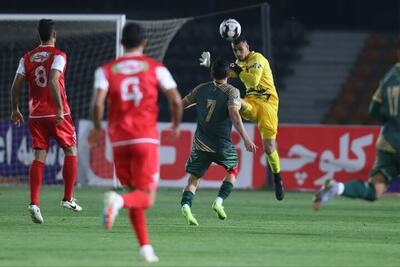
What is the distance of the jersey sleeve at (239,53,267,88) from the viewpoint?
15.0 meters

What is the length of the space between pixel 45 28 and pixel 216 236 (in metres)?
3.27

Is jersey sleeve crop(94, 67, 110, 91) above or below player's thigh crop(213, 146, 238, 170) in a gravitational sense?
above

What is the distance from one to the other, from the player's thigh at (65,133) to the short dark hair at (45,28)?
1031mm

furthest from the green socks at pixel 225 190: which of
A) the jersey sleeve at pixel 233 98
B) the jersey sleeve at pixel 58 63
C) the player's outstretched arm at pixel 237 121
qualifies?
the jersey sleeve at pixel 58 63

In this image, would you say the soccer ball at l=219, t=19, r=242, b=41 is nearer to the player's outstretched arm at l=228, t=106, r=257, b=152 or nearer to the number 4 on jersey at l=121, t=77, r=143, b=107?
the player's outstretched arm at l=228, t=106, r=257, b=152

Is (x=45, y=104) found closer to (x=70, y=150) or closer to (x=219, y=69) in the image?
(x=70, y=150)

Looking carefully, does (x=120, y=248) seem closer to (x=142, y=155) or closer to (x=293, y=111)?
(x=142, y=155)

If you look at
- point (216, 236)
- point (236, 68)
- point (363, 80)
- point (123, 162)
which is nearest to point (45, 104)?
point (236, 68)

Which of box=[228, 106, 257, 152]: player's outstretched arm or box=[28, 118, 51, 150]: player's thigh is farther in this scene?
box=[28, 118, 51, 150]: player's thigh

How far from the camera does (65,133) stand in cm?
1388

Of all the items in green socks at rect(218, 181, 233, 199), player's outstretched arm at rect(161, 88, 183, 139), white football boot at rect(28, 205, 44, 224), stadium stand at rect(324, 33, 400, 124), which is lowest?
stadium stand at rect(324, 33, 400, 124)

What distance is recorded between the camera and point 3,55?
25328 mm

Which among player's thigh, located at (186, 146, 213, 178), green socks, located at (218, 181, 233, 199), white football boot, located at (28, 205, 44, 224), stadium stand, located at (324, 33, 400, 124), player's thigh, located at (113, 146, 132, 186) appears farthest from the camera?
stadium stand, located at (324, 33, 400, 124)

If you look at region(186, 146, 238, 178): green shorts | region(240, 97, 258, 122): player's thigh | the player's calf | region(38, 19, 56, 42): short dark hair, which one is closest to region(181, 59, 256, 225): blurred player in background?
region(186, 146, 238, 178): green shorts
